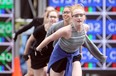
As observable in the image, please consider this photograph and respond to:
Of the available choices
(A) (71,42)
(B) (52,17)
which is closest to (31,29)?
(B) (52,17)

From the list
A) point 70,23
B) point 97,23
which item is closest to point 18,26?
point 97,23

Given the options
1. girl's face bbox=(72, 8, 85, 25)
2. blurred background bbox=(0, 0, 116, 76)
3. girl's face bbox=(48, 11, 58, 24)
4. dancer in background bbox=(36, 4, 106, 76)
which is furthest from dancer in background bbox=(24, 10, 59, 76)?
blurred background bbox=(0, 0, 116, 76)

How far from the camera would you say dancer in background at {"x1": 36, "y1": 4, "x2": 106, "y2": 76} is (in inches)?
256

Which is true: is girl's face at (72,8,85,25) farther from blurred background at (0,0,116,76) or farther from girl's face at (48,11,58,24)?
blurred background at (0,0,116,76)

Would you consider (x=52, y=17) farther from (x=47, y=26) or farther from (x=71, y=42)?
(x=71, y=42)

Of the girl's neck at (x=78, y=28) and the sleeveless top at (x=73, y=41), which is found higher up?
the girl's neck at (x=78, y=28)

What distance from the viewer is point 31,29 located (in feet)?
34.8

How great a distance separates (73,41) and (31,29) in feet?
13.5

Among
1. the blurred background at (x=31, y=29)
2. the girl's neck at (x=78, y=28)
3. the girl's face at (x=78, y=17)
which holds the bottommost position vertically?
the blurred background at (x=31, y=29)

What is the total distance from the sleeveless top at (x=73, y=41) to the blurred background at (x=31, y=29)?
373cm

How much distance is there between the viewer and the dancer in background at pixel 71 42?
6.50 meters

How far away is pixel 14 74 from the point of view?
418 inches

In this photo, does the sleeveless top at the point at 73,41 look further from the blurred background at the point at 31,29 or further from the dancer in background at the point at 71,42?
the blurred background at the point at 31,29

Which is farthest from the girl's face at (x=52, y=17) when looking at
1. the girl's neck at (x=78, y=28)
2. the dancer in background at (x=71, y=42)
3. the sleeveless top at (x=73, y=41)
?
the girl's neck at (x=78, y=28)
